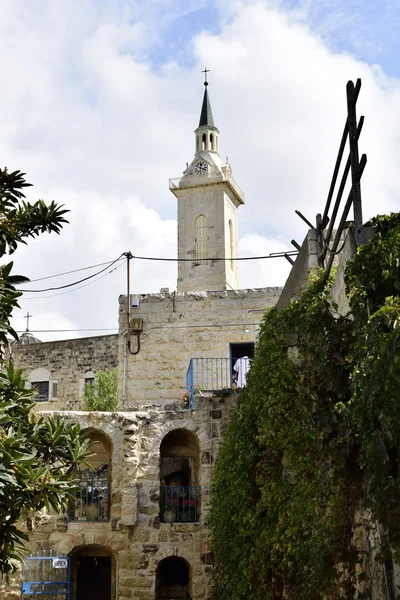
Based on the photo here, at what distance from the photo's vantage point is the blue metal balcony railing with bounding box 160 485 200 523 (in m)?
14.2

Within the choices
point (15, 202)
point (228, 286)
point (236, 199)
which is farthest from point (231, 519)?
point (236, 199)

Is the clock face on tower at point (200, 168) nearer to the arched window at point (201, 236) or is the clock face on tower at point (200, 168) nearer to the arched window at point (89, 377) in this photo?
the arched window at point (201, 236)

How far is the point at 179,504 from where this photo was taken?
47.9ft

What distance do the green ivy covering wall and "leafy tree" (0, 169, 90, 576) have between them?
8.04 ft

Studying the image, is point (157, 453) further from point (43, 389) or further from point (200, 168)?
point (200, 168)

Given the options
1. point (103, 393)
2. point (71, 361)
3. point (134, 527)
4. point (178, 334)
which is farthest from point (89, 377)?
point (134, 527)

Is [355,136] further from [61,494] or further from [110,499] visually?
[110,499]

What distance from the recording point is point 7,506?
24.1ft

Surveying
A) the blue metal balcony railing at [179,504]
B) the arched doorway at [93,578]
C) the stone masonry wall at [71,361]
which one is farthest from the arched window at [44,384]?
the blue metal balcony railing at [179,504]

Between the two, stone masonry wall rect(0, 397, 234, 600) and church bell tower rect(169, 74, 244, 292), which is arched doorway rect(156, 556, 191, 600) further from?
church bell tower rect(169, 74, 244, 292)

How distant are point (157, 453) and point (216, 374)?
3.23 m

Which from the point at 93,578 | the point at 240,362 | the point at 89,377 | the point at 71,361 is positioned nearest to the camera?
the point at 240,362

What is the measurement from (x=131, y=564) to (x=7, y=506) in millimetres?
6850

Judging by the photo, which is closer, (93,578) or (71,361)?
(93,578)
